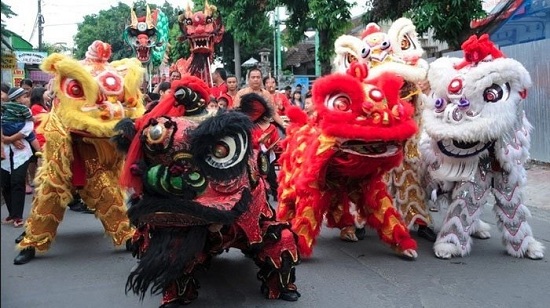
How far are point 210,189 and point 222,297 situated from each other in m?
1.04

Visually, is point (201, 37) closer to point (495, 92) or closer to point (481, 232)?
point (481, 232)

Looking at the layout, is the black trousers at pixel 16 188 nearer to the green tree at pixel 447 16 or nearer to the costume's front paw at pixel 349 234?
the costume's front paw at pixel 349 234

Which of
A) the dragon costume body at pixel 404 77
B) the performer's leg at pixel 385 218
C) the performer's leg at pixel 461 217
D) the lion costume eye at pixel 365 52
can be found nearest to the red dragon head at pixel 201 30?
the dragon costume body at pixel 404 77

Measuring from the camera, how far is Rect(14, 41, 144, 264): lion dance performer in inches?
178

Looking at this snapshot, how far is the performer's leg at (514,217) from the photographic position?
465 centimetres

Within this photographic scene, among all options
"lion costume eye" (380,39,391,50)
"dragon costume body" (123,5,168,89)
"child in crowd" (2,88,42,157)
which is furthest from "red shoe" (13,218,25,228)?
"dragon costume body" (123,5,168,89)

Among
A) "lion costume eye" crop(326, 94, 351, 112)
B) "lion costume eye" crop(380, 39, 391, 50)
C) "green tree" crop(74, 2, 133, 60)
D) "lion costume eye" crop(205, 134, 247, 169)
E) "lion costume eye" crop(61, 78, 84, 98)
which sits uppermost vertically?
"green tree" crop(74, 2, 133, 60)

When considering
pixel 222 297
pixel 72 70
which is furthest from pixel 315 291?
pixel 72 70

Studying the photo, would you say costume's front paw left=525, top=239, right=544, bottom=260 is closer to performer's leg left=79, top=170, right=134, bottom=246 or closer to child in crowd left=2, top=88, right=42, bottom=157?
performer's leg left=79, top=170, right=134, bottom=246

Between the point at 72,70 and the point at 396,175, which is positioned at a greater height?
the point at 72,70

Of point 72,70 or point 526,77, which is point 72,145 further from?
point 526,77

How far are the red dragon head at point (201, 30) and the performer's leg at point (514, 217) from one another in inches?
330

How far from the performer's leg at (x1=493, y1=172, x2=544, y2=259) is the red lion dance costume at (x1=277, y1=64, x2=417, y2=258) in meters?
0.77

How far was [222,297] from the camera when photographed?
12.9 feet
